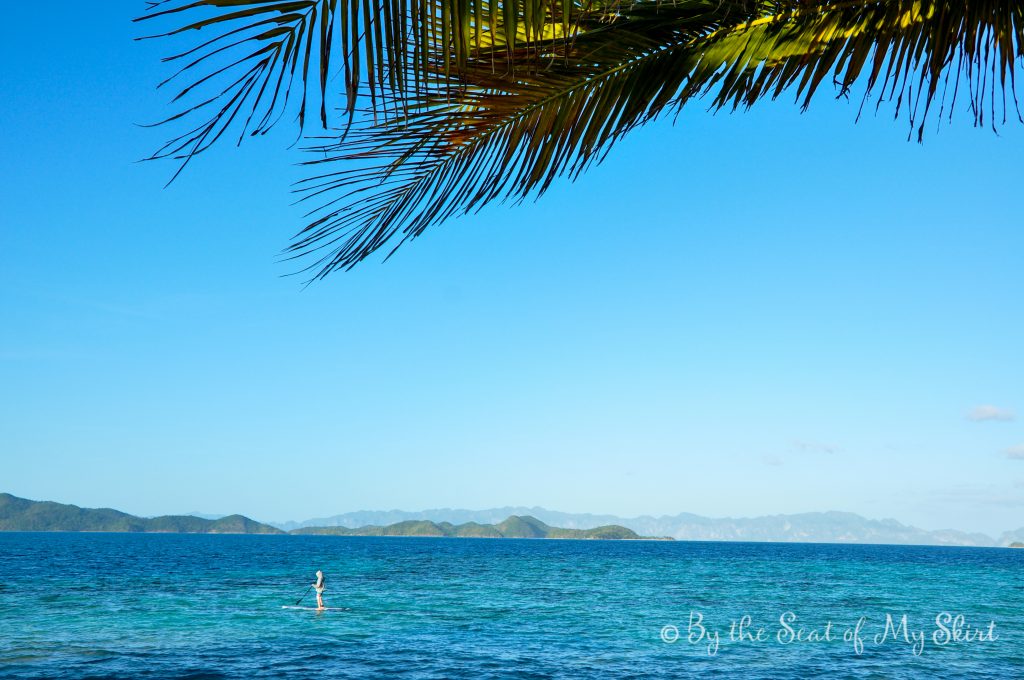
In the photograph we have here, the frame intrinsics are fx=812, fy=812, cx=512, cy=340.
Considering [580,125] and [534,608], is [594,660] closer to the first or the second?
[534,608]

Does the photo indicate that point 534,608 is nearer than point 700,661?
No

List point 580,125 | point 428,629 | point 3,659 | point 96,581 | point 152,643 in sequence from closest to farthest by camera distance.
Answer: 1. point 580,125
2. point 3,659
3. point 152,643
4. point 428,629
5. point 96,581

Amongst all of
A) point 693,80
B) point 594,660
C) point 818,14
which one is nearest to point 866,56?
point 818,14

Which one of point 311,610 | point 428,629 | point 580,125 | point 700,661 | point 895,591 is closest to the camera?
point 580,125

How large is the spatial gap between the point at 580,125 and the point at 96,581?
56058 millimetres

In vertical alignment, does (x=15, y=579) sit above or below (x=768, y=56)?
below

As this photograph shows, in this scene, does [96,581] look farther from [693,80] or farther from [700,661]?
[693,80]

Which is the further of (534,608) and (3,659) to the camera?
(534,608)

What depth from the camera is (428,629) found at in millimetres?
28688

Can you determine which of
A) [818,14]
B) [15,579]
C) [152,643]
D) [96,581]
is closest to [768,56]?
[818,14]

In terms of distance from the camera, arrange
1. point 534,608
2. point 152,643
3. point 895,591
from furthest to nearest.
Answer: point 895,591 → point 534,608 → point 152,643

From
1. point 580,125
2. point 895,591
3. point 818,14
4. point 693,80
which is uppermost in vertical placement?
point 818,14

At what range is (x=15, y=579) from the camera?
50594 millimetres

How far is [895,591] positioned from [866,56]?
59308mm
